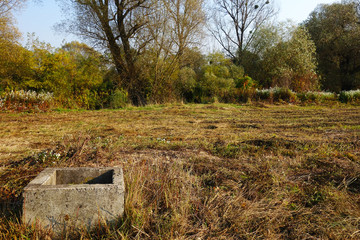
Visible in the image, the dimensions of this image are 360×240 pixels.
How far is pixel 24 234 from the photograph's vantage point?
1.87 meters

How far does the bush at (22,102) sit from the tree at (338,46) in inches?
809

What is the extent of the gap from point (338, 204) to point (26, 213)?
2.63 meters

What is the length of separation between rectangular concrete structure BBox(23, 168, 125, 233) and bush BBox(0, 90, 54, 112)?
8.97 m

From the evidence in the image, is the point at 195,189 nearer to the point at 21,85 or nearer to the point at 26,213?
the point at 26,213

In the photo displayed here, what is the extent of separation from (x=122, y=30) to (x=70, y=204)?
44.0 feet

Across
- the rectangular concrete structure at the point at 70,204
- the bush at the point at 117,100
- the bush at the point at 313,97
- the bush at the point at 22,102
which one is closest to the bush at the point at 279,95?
the bush at the point at 313,97

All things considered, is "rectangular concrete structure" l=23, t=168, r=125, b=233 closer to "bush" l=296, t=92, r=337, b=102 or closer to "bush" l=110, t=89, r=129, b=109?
"bush" l=110, t=89, r=129, b=109

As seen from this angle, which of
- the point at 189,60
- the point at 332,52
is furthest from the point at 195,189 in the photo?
the point at 332,52

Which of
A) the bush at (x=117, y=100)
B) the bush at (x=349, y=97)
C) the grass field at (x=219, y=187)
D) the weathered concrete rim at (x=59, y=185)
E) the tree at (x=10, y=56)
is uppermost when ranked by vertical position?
the tree at (x=10, y=56)

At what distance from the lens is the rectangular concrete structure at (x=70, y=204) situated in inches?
74.6

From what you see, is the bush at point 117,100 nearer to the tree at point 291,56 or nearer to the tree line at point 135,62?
the tree line at point 135,62

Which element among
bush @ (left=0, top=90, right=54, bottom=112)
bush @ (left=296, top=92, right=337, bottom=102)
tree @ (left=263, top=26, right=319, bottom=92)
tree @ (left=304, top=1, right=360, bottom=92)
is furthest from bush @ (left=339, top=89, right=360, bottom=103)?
bush @ (left=0, top=90, right=54, bottom=112)

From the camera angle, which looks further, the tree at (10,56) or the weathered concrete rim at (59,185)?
the tree at (10,56)

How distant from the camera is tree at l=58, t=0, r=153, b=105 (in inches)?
527
